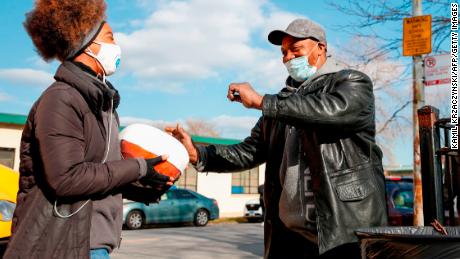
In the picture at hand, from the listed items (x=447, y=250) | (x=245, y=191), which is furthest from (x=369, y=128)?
(x=245, y=191)

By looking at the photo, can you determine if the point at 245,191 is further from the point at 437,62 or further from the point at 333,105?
the point at 333,105

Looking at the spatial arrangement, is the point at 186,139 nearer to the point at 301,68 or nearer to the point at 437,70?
the point at 301,68

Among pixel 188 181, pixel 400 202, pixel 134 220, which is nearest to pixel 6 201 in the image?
pixel 400 202

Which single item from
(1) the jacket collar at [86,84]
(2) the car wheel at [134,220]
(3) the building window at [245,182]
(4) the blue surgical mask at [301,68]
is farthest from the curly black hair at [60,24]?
(3) the building window at [245,182]

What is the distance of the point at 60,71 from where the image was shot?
231cm

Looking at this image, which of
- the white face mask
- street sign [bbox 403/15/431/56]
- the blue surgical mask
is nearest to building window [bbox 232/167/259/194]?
street sign [bbox 403/15/431/56]

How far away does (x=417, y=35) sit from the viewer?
8.71 m

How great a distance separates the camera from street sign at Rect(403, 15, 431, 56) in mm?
8562

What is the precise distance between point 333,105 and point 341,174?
1.22 ft

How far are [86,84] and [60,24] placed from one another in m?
0.33

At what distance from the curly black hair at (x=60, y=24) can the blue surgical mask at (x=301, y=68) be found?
51.4 inches

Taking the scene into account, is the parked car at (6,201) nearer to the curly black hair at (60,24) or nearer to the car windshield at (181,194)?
the curly black hair at (60,24)

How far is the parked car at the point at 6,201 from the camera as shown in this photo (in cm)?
410

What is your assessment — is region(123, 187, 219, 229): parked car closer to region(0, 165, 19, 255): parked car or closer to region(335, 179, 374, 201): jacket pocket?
region(0, 165, 19, 255): parked car
